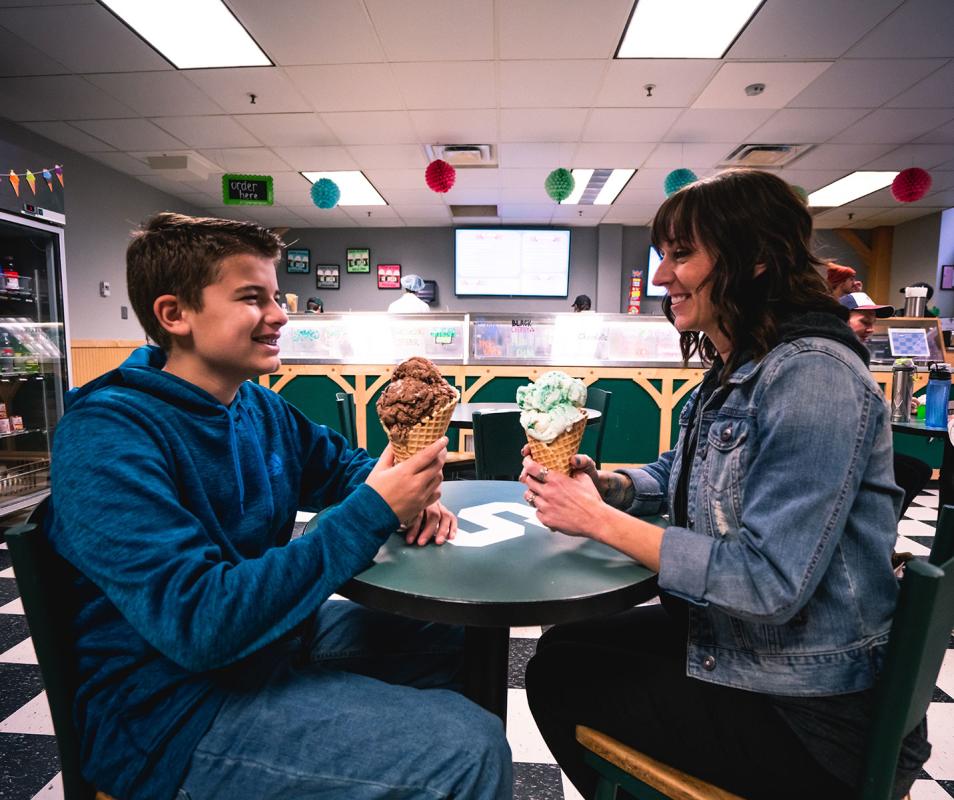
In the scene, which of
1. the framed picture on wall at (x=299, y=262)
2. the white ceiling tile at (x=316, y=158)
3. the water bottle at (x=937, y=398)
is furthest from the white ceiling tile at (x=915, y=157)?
the framed picture on wall at (x=299, y=262)

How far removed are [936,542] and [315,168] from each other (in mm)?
7076

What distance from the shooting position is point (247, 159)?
6.36 meters

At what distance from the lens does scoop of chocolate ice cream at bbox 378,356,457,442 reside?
121 centimetres

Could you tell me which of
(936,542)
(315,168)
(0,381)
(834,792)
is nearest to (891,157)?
(315,168)

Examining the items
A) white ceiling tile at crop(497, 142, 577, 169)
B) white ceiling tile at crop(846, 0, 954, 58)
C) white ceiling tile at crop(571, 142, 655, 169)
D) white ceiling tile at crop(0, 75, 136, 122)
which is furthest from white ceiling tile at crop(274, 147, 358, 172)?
white ceiling tile at crop(846, 0, 954, 58)

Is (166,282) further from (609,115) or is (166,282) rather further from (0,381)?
(609,115)

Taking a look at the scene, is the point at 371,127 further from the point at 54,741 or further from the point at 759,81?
the point at 54,741

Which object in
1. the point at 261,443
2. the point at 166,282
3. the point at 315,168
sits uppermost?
the point at 315,168

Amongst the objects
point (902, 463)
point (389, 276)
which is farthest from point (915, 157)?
point (389, 276)

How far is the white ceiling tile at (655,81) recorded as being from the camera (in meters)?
4.25

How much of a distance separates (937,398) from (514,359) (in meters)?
3.18

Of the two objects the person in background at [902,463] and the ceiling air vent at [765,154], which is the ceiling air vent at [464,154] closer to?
the ceiling air vent at [765,154]

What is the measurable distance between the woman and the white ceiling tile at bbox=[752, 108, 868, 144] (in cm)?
520

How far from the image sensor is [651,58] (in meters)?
4.17
